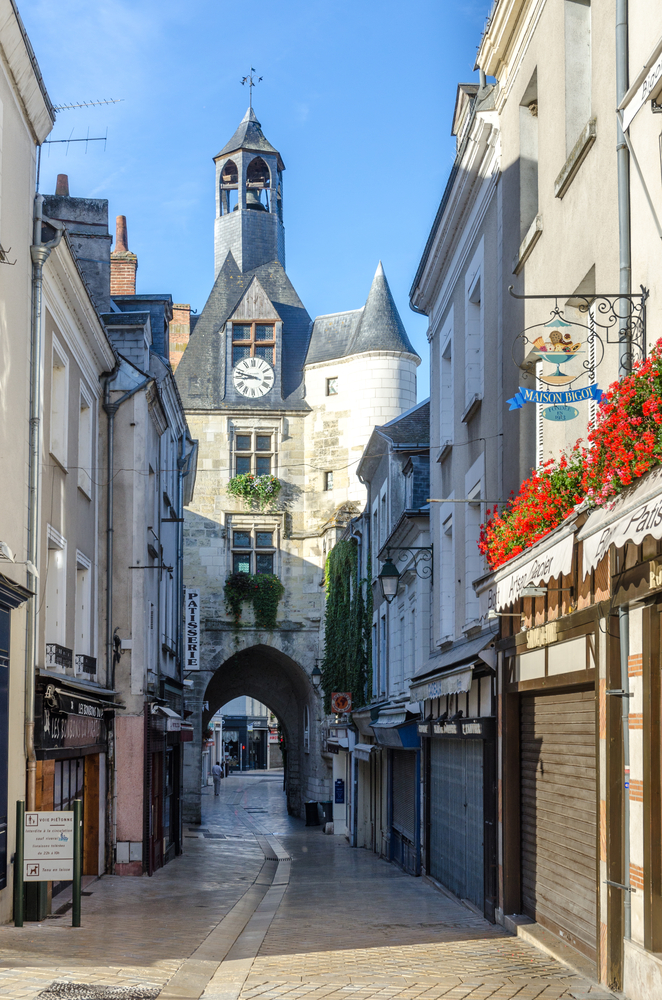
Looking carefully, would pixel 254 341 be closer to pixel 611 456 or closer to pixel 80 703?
pixel 80 703

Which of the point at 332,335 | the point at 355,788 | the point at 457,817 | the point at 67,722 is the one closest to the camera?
the point at 67,722

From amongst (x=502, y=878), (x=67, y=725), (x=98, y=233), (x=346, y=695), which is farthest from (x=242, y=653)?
(x=502, y=878)

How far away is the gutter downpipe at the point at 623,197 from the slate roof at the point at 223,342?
28246mm

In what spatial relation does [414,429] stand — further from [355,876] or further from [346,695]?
[355,876]

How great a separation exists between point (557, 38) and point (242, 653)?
2989 cm

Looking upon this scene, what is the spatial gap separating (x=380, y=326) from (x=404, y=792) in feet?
62.2

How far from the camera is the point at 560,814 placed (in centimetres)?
863

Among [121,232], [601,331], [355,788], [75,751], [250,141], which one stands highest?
[250,141]

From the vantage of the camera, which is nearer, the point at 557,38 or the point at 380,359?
the point at 557,38

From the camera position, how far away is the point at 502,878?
1007 centimetres

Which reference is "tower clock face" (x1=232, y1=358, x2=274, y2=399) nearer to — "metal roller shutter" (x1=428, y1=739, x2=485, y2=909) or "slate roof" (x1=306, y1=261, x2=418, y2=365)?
"slate roof" (x1=306, y1=261, x2=418, y2=365)

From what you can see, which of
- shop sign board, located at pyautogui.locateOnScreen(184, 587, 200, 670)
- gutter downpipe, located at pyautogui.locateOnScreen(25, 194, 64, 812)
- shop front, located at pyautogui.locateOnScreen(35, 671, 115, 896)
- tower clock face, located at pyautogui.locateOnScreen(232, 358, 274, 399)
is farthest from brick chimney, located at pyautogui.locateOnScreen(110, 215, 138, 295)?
gutter downpipe, located at pyautogui.locateOnScreen(25, 194, 64, 812)

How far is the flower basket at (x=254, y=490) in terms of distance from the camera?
3481 cm

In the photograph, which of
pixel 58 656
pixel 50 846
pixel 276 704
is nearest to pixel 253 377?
pixel 276 704
